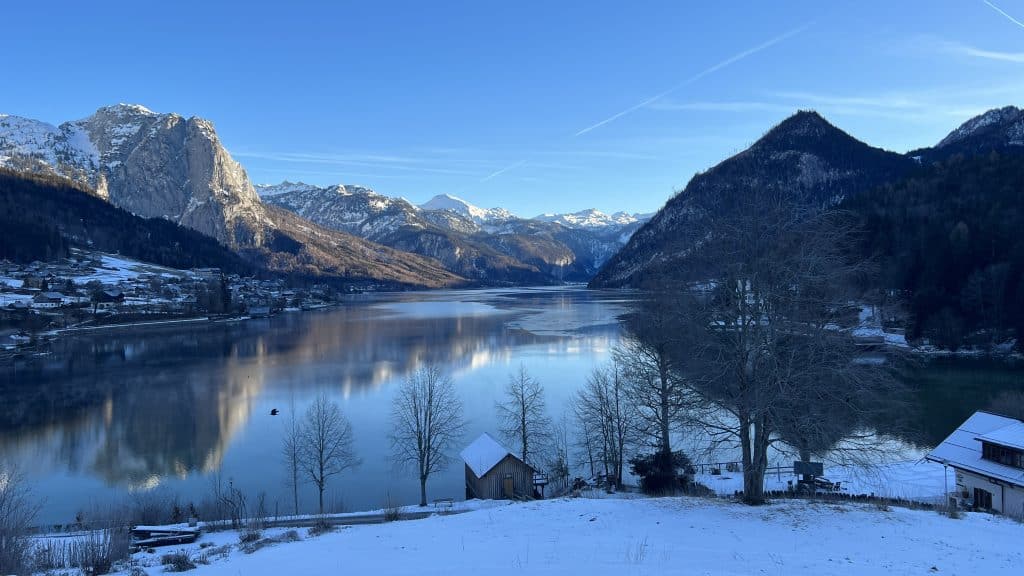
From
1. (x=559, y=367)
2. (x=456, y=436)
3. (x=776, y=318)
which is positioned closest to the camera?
(x=776, y=318)

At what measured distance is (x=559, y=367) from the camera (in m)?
38.9

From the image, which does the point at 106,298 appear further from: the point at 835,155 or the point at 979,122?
the point at 979,122

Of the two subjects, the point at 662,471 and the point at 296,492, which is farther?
the point at 296,492

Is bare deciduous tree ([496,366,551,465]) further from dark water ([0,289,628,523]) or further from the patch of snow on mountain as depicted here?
the patch of snow on mountain

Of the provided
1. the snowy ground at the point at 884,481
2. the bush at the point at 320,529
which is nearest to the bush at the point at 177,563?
the bush at the point at 320,529

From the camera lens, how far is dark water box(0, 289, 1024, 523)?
2005 centimetres

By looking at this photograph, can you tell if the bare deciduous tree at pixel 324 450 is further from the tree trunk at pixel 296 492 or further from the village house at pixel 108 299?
the village house at pixel 108 299

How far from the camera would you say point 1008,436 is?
15.6 metres

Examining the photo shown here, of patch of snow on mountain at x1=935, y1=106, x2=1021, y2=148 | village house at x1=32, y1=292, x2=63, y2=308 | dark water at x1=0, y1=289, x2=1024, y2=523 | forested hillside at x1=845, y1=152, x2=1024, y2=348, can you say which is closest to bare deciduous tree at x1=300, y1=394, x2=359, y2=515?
dark water at x1=0, y1=289, x2=1024, y2=523

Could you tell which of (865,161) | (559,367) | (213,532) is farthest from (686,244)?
(865,161)

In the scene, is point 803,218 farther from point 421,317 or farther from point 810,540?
point 421,317

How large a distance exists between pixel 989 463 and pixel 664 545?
1376 cm

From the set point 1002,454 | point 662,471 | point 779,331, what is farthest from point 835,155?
point 779,331

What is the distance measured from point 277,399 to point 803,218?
30.2m
